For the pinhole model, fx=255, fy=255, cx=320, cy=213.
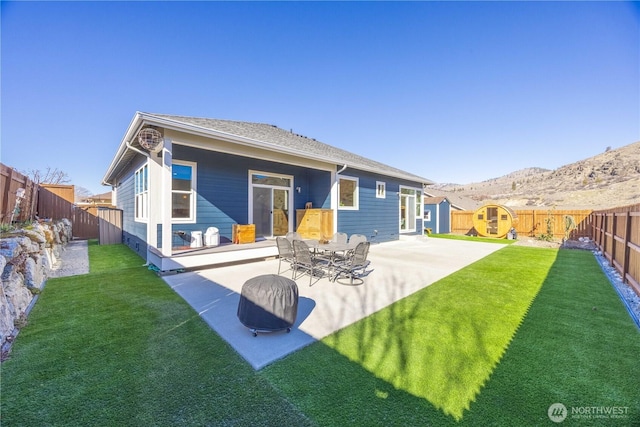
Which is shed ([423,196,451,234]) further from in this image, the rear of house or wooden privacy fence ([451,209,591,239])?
the rear of house

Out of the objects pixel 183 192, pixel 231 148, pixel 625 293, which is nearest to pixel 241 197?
pixel 183 192

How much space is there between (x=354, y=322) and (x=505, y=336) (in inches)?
71.4

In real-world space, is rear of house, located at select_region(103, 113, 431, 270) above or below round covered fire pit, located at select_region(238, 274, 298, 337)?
above

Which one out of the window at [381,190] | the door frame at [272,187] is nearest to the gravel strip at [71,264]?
the door frame at [272,187]

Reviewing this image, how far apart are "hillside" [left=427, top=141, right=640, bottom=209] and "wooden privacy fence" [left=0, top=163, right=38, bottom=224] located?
91.2 ft

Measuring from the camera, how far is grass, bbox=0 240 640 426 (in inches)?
72.7

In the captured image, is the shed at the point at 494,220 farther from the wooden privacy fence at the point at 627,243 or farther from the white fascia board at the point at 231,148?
the white fascia board at the point at 231,148

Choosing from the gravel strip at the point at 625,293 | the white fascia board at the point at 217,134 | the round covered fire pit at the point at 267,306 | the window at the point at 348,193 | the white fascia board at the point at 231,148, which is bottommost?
the gravel strip at the point at 625,293

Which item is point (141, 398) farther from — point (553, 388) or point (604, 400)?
point (604, 400)

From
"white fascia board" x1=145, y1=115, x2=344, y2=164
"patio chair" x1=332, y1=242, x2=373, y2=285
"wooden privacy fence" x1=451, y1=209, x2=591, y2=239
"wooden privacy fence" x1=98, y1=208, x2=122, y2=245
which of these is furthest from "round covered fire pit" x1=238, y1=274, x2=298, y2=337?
"wooden privacy fence" x1=451, y1=209, x2=591, y2=239

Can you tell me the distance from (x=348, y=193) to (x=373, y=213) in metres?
1.79

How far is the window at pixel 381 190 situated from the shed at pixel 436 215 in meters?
7.36

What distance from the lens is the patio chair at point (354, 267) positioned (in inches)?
195

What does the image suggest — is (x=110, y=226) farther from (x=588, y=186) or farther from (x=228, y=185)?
(x=588, y=186)
